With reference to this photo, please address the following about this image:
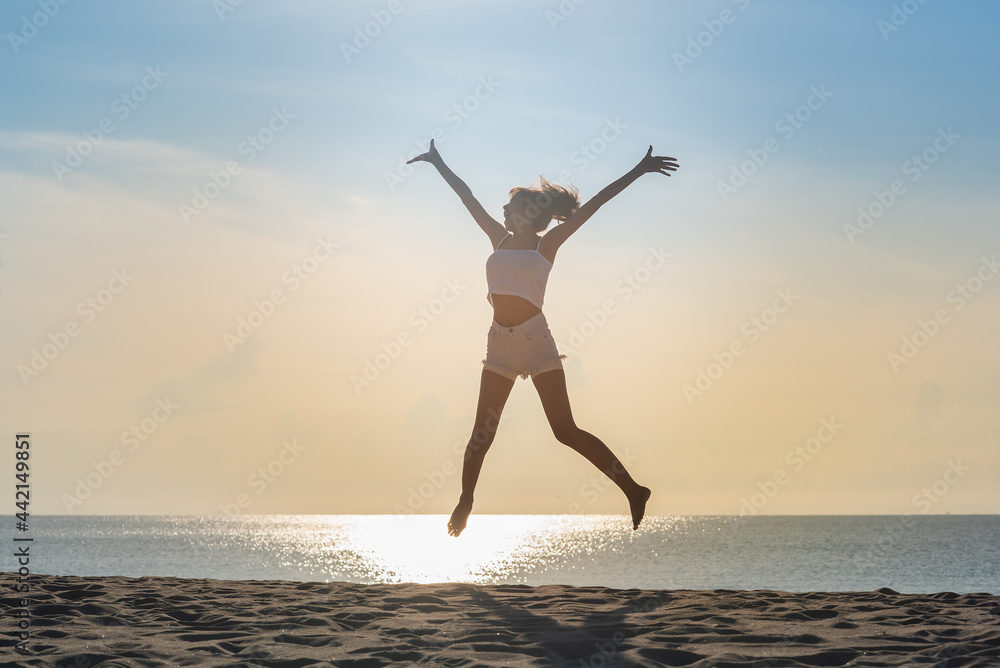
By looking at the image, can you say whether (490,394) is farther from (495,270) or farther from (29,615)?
(29,615)

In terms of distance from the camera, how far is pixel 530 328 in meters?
6.16

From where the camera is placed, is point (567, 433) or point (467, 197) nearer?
point (567, 433)

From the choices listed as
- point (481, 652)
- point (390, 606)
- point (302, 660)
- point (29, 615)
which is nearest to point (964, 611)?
point (481, 652)

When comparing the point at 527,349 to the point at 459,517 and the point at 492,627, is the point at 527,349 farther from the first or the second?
the point at 492,627

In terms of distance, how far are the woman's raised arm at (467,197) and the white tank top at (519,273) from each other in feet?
1.31

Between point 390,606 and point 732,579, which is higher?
point 390,606

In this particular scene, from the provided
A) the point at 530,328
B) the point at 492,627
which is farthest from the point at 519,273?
the point at 492,627

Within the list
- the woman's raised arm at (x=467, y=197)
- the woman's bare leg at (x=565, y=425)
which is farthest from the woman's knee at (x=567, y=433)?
the woman's raised arm at (x=467, y=197)

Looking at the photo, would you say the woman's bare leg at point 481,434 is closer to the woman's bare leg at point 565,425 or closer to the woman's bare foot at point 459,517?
the woman's bare foot at point 459,517

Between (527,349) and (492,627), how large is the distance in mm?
2014

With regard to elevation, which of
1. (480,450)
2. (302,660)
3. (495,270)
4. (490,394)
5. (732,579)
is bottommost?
(732,579)

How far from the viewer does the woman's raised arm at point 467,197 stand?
6605mm

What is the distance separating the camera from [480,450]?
253 inches

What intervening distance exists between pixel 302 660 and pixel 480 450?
243 centimetres
